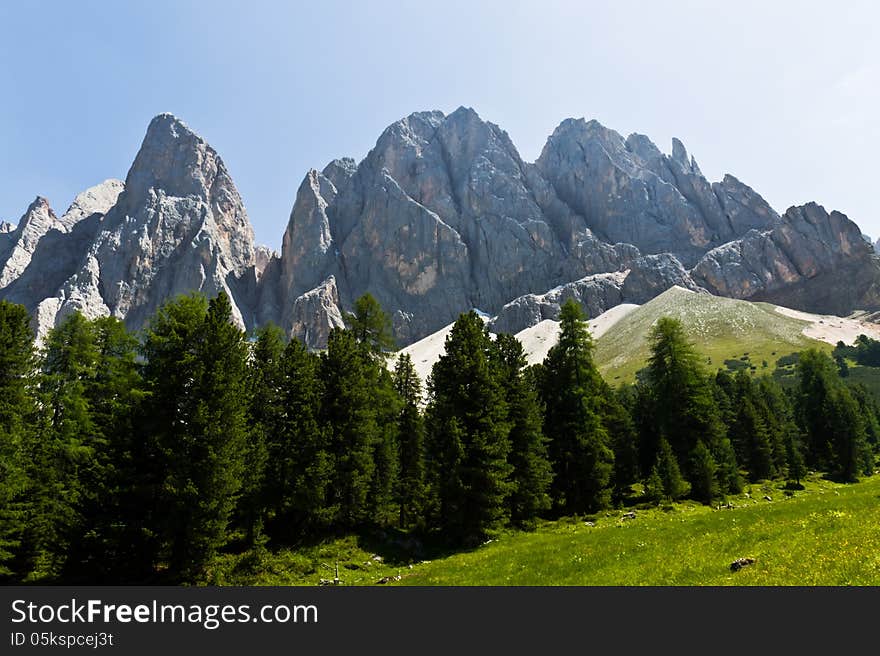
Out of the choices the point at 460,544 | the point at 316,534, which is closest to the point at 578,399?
the point at 460,544

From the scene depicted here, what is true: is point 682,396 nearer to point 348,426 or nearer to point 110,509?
point 348,426

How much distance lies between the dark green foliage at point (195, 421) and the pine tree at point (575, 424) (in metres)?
22.6

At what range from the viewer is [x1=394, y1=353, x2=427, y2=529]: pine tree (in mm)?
36688

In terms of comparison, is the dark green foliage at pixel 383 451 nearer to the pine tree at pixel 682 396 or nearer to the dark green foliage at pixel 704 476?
the pine tree at pixel 682 396

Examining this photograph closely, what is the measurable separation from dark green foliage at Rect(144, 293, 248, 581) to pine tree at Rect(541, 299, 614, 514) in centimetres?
2258

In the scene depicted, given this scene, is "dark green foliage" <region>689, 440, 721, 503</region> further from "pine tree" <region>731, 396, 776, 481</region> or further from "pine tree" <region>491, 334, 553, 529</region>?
"pine tree" <region>731, 396, 776, 481</region>

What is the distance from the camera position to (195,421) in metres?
22.7

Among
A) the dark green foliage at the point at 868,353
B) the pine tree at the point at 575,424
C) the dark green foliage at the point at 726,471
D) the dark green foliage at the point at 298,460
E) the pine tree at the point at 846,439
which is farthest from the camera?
the dark green foliage at the point at 868,353

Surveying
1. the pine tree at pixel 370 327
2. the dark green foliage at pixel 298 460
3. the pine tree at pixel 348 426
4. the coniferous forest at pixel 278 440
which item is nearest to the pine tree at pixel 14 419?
the coniferous forest at pixel 278 440

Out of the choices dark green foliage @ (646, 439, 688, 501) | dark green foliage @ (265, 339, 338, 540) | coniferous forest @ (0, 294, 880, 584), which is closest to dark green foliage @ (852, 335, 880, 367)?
coniferous forest @ (0, 294, 880, 584)

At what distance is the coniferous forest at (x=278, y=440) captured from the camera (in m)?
22.4

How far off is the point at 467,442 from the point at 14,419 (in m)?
25.2

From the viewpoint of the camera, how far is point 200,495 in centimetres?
2192
